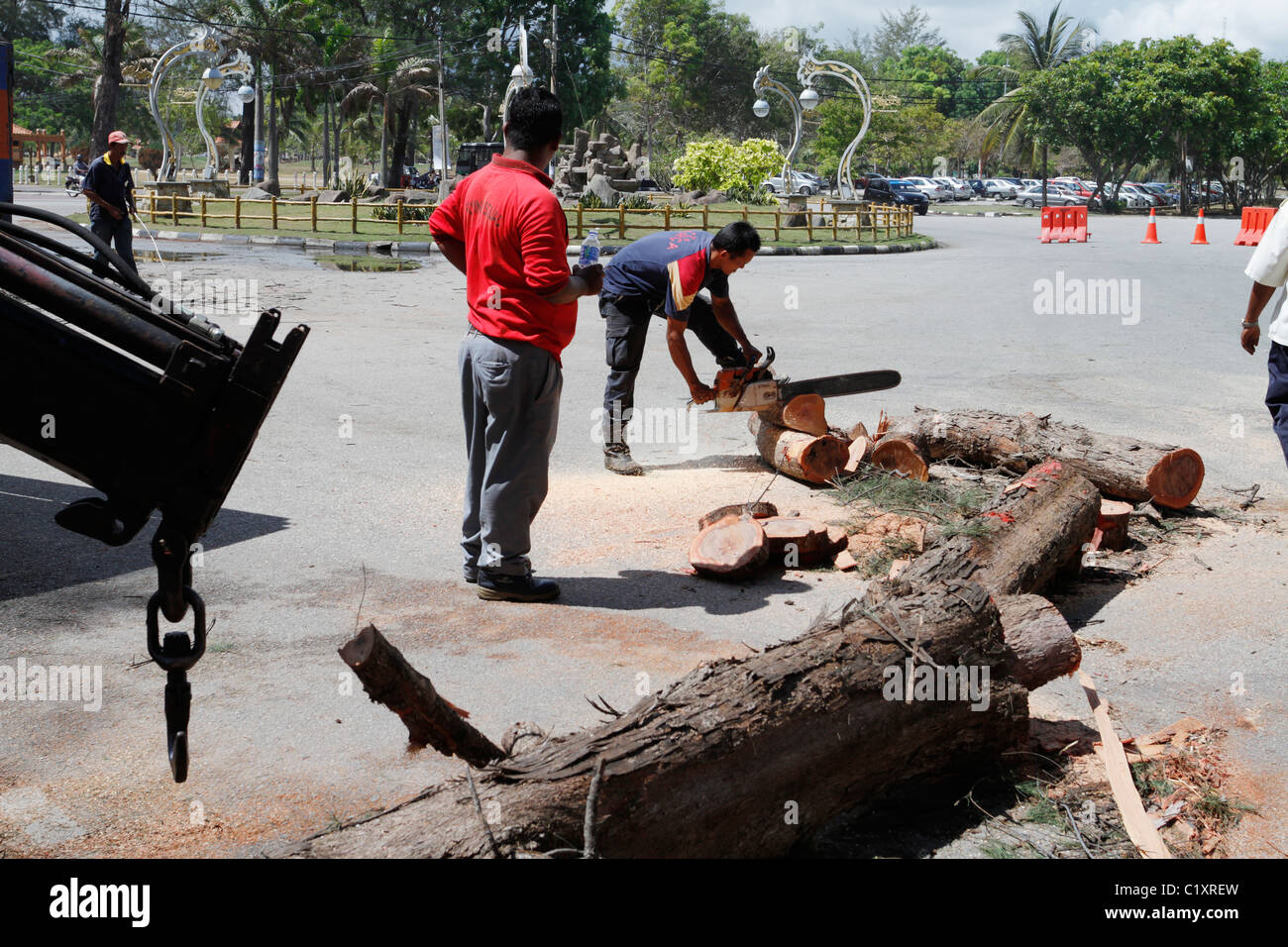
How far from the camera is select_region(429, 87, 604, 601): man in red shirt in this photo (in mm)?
4715

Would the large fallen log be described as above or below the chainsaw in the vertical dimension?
below

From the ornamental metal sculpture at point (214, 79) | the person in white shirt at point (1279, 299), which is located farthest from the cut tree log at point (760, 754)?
the ornamental metal sculpture at point (214, 79)

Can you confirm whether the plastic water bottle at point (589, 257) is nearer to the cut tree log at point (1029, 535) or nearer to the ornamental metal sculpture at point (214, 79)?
the cut tree log at point (1029, 535)

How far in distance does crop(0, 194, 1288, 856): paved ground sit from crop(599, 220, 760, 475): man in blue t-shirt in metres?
0.48

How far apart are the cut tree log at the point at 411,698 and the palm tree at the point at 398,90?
55.1 metres

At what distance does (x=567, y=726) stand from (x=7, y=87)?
677cm

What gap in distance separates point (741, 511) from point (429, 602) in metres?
1.83

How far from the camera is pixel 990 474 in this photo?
7.12 meters

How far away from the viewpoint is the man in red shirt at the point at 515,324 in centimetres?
471

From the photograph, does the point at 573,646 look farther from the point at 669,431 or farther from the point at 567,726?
the point at 669,431

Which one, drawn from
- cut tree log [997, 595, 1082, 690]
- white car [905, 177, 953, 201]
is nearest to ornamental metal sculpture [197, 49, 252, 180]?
cut tree log [997, 595, 1082, 690]

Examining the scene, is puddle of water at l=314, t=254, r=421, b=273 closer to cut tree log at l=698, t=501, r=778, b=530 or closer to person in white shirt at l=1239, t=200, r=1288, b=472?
cut tree log at l=698, t=501, r=778, b=530

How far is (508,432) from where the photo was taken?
4879 millimetres
